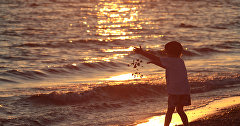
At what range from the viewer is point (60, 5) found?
41844 millimetres

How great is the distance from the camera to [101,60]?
1784 cm

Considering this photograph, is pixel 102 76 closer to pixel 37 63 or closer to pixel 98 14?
pixel 37 63

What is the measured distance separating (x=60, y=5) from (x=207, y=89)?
31.4 metres

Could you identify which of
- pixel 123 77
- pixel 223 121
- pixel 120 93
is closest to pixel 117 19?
pixel 123 77

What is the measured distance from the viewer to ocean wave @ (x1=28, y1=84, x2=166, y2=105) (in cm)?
1125

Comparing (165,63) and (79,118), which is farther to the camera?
(79,118)

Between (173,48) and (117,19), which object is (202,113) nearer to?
(173,48)

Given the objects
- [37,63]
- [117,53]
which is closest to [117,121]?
[37,63]

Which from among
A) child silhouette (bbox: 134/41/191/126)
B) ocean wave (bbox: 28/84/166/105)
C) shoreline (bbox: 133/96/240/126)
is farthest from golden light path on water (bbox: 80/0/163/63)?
child silhouette (bbox: 134/41/191/126)

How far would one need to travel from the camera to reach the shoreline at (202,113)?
813 centimetres

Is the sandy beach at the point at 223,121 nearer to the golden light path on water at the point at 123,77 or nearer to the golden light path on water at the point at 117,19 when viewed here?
the golden light path on water at the point at 123,77

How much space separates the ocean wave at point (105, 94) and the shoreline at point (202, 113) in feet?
7.52

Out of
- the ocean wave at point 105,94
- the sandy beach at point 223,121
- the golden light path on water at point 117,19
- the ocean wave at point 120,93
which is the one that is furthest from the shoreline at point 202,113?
the golden light path on water at point 117,19

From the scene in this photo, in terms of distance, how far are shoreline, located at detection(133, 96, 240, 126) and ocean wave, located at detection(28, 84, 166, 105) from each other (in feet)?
7.52
